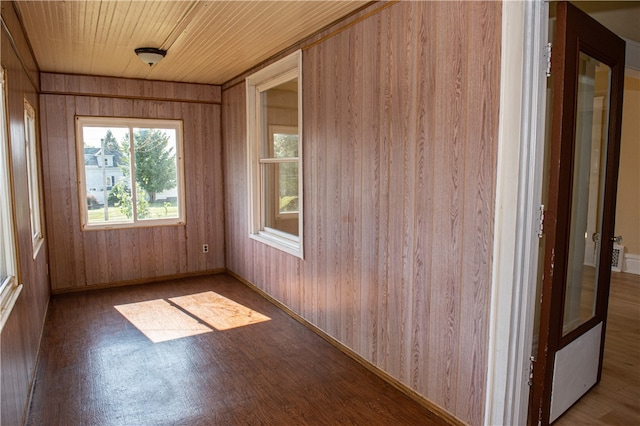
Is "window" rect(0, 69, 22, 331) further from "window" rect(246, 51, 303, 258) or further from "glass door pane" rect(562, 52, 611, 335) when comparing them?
"glass door pane" rect(562, 52, 611, 335)

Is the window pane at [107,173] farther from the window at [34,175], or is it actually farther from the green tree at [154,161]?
the window at [34,175]

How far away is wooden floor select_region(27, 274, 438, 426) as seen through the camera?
98.8 inches

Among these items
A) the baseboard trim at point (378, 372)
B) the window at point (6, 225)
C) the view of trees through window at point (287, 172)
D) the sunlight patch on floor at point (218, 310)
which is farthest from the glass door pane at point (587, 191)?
the window at point (6, 225)

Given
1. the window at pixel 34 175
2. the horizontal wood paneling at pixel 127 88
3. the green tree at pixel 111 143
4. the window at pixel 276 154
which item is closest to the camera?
the window at pixel 34 175

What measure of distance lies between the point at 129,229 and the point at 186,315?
1.78 metres

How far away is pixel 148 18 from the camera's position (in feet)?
10.1

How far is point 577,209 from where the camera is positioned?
2.33 meters

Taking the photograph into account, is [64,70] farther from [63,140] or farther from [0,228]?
[0,228]

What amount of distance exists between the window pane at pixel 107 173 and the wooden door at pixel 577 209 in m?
4.83

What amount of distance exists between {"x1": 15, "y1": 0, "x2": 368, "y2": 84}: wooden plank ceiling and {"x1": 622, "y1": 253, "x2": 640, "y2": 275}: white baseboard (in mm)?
5305

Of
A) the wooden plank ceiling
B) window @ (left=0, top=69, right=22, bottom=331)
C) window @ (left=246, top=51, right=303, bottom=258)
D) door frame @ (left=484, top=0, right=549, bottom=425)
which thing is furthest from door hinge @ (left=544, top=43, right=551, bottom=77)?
window @ (left=0, top=69, right=22, bottom=331)

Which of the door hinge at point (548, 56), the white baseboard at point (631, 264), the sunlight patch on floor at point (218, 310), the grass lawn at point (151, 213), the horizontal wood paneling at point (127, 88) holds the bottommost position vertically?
the sunlight patch on floor at point (218, 310)

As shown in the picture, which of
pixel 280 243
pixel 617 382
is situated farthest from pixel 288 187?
pixel 617 382

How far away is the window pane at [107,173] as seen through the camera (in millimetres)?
5113
